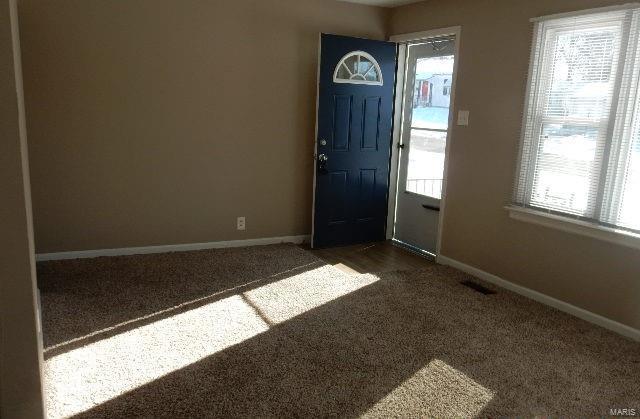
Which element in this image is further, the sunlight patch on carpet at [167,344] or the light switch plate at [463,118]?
the light switch plate at [463,118]

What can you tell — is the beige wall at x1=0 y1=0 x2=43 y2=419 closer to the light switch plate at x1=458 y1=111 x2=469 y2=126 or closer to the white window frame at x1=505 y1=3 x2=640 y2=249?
the white window frame at x1=505 y1=3 x2=640 y2=249

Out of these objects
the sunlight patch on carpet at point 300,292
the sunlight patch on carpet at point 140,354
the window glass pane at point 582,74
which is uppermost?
the window glass pane at point 582,74

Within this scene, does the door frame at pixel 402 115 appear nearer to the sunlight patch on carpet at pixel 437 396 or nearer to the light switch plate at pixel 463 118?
the light switch plate at pixel 463 118

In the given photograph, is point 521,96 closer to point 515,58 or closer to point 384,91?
point 515,58

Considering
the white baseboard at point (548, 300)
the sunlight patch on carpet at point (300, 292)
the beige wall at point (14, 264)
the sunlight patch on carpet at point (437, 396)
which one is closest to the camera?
the beige wall at point (14, 264)

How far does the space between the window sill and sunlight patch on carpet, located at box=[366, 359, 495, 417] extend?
141 cm

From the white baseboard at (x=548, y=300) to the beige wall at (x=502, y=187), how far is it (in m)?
0.04

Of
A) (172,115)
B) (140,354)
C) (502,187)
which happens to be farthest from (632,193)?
Answer: (172,115)

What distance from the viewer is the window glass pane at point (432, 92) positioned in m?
4.45

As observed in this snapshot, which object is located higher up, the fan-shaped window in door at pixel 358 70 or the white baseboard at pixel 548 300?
the fan-shaped window in door at pixel 358 70

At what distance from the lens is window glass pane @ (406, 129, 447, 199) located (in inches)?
182

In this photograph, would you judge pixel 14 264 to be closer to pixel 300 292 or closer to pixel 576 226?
pixel 300 292

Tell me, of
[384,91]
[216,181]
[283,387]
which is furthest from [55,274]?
[384,91]

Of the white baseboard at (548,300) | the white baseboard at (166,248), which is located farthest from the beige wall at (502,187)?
the white baseboard at (166,248)
